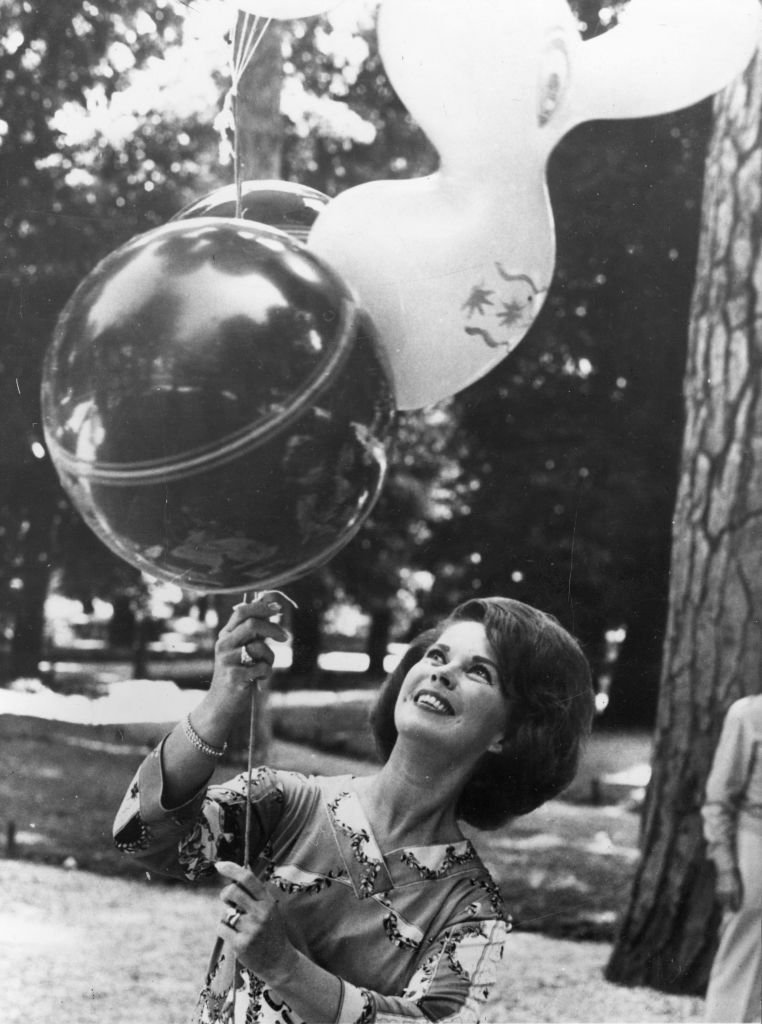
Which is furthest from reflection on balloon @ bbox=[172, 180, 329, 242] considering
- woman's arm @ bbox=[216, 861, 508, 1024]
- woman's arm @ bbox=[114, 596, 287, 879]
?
woman's arm @ bbox=[216, 861, 508, 1024]

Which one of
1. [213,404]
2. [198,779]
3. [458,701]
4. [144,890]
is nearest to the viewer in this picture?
[213,404]

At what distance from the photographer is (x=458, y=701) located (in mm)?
1798

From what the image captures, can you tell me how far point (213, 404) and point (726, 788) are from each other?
1.01 m

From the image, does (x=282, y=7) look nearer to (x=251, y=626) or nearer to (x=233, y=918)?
(x=251, y=626)

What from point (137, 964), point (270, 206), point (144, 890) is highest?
point (270, 206)

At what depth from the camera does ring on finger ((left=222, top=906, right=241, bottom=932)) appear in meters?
1.60

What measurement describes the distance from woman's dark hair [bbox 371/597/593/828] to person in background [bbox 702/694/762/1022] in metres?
0.23

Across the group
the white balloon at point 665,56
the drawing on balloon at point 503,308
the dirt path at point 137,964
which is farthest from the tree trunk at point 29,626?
the white balloon at point 665,56

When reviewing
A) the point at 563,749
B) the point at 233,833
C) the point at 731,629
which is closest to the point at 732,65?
the point at 731,629

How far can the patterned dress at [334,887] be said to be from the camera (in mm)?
1675

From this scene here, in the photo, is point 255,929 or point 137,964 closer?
point 255,929

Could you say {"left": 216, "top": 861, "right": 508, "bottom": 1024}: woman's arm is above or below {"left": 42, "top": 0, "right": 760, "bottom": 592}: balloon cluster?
below

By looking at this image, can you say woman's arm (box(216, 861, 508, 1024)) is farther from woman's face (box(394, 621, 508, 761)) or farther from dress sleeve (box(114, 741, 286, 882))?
woman's face (box(394, 621, 508, 761))

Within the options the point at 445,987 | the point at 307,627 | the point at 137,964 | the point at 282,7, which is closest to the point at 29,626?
the point at 307,627
